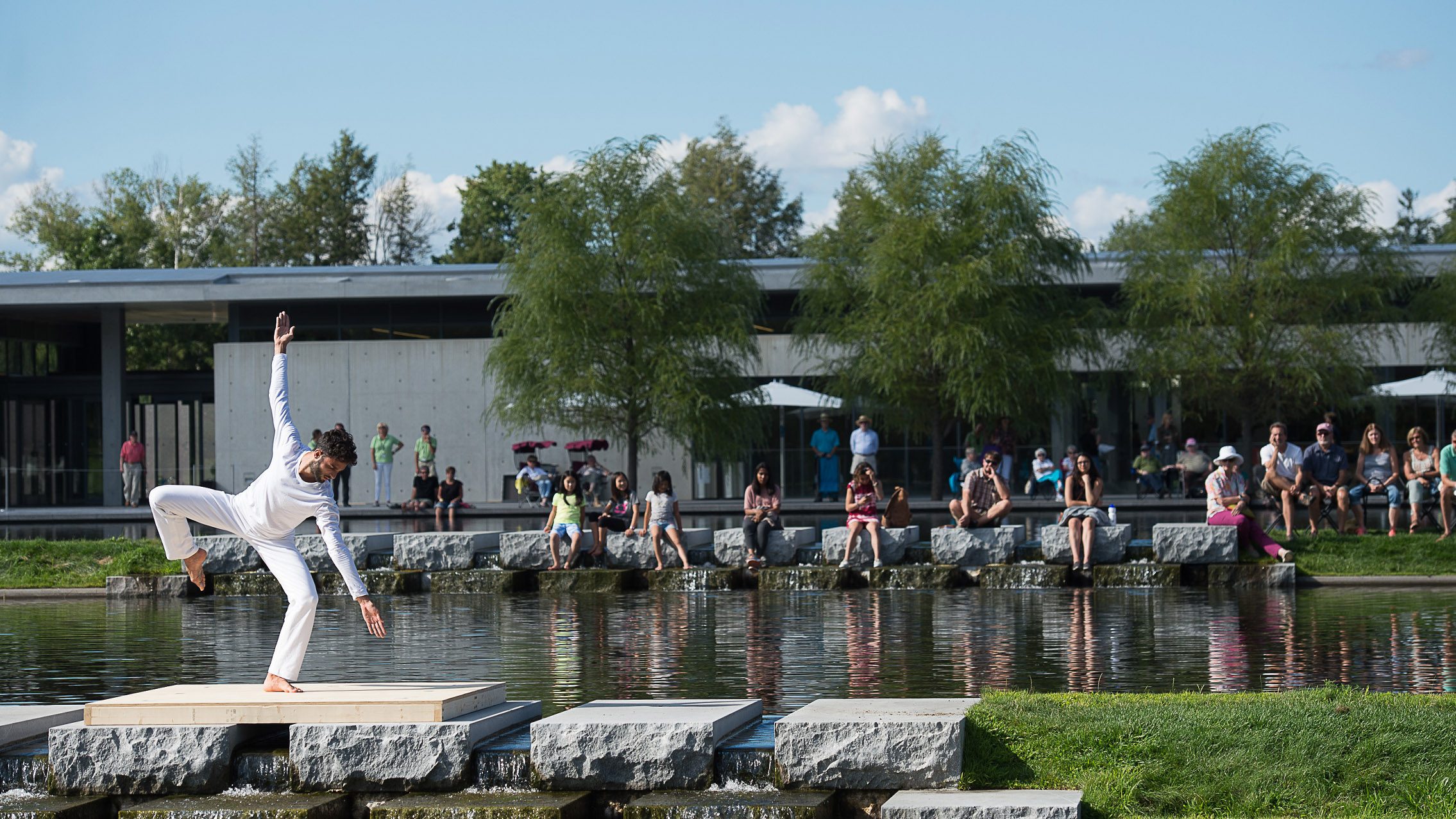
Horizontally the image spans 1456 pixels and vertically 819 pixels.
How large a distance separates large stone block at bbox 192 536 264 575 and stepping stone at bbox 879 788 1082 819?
14362 mm

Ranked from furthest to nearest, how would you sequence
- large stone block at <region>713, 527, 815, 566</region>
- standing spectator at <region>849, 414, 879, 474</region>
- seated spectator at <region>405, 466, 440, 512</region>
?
standing spectator at <region>849, 414, 879, 474</region>
seated spectator at <region>405, 466, 440, 512</region>
large stone block at <region>713, 527, 815, 566</region>

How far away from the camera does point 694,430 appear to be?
34.4 meters

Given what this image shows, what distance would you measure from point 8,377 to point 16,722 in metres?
38.1

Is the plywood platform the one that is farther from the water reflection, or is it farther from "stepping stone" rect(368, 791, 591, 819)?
the water reflection

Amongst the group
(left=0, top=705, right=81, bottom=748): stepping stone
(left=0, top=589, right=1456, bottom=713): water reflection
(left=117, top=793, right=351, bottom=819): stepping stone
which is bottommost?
(left=117, top=793, right=351, bottom=819): stepping stone

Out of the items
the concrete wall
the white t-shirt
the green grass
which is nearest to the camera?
the green grass

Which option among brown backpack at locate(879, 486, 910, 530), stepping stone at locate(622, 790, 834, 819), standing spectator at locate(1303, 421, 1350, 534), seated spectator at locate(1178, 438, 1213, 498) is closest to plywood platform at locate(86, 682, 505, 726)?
stepping stone at locate(622, 790, 834, 819)

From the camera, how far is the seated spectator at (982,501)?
19.6 m

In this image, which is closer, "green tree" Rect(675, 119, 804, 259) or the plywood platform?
the plywood platform

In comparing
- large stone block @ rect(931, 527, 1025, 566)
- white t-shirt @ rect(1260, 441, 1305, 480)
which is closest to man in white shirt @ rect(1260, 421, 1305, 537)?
white t-shirt @ rect(1260, 441, 1305, 480)

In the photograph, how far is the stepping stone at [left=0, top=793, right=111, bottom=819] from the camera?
7.36 meters

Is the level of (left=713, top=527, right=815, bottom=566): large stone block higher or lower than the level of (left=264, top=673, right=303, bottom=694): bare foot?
higher

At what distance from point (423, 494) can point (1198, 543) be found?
68.1ft

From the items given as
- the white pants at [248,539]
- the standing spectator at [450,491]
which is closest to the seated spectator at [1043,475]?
the standing spectator at [450,491]
